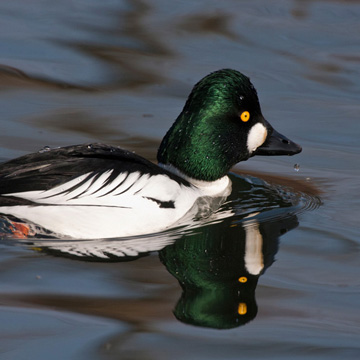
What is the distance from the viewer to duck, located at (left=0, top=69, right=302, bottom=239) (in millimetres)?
5855

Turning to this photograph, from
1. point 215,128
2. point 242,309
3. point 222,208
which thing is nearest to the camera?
point 242,309

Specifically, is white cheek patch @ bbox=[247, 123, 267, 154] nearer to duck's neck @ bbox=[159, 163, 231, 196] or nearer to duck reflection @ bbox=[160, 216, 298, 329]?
duck's neck @ bbox=[159, 163, 231, 196]

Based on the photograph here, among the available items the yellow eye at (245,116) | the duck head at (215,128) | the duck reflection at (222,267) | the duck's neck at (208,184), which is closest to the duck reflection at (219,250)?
the duck reflection at (222,267)

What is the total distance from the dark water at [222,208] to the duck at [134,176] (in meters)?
0.16

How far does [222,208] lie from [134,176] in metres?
1.05

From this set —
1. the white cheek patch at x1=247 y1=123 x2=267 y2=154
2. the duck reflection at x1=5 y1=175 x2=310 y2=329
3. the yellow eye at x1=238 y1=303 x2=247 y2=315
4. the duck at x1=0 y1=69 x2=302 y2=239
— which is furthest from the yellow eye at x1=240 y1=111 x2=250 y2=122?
the yellow eye at x1=238 y1=303 x2=247 y2=315

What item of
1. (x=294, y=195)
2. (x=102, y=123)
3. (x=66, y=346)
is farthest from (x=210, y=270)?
(x=102, y=123)

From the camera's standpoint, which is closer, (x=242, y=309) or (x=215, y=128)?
(x=242, y=309)

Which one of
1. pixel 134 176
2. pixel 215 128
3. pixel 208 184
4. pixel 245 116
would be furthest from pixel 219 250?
pixel 245 116

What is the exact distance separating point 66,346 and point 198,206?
2309 mm

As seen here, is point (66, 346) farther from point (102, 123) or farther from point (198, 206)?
point (102, 123)

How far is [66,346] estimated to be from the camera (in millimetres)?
4539

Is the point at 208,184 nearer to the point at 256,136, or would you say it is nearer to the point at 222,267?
the point at 256,136

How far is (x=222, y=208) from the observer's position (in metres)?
6.90
